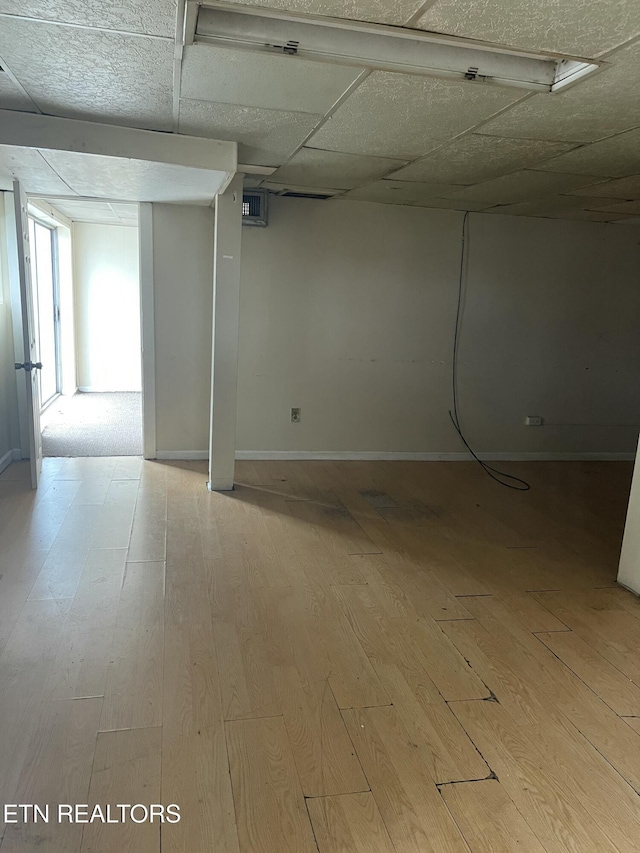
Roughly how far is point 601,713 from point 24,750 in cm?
198

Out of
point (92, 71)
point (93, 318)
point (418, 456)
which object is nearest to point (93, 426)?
point (93, 318)

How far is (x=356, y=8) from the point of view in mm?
1744

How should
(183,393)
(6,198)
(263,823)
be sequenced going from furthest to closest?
(183,393), (6,198), (263,823)

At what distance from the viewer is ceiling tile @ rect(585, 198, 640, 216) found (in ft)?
14.6

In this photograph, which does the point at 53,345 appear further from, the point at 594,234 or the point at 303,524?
the point at 594,234

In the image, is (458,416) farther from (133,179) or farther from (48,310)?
(48,310)

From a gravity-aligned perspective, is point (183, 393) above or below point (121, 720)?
above

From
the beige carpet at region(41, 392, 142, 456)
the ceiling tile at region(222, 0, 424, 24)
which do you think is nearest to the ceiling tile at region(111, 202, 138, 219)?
the beige carpet at region(41, 392, 142, 456)

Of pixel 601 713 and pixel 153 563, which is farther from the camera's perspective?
pixel 153 563

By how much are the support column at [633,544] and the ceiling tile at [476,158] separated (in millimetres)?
1716

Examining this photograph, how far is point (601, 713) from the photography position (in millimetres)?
2143

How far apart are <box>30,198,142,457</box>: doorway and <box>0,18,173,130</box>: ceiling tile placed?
12.4 feet

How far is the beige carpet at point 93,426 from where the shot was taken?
5.23 meters

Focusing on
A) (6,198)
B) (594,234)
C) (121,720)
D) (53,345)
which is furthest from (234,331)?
(53,345)
